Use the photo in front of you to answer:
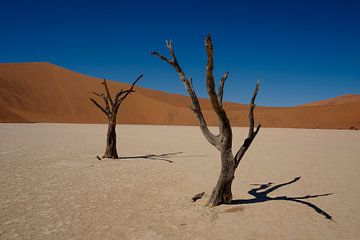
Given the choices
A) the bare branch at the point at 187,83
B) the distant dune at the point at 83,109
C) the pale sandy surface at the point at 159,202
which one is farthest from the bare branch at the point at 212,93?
the distant dune at the point at 83,109

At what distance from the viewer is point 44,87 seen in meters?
56.7

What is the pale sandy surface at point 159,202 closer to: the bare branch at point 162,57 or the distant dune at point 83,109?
the bare branch at point 162,57

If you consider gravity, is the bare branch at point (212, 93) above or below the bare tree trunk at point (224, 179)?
above

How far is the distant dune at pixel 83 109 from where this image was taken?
4306 centimetres

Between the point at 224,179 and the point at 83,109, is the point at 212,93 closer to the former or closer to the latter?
the point at 224,179

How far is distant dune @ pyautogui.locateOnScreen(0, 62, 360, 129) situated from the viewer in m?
43.1

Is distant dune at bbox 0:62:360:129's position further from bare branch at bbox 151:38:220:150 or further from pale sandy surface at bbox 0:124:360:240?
bare branch at bbox 151:38:220:150

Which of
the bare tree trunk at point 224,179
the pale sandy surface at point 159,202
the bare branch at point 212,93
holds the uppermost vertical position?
the bare branch at point 212,93

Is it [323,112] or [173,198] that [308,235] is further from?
[323,112]

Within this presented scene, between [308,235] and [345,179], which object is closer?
[308,235]

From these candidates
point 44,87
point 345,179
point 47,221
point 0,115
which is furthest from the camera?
point 44,87

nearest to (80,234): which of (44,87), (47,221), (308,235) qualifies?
(47,221)

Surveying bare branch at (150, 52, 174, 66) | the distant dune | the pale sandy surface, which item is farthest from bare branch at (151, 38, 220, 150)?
the distant dune

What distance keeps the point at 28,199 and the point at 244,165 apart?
22.0 feet
